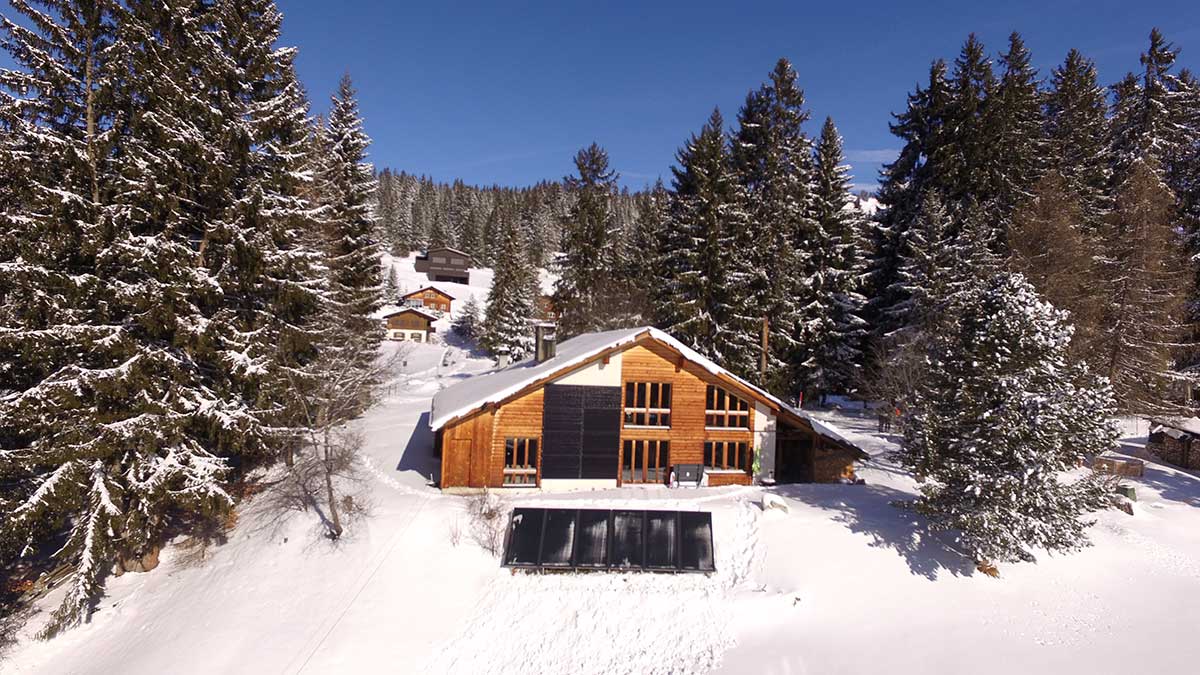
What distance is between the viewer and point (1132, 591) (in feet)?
48.1

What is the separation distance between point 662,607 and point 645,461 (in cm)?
743

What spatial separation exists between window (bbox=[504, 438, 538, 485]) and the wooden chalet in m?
0.04

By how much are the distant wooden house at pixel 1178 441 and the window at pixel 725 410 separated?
2051 centimetres

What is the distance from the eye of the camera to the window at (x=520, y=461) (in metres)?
20.3

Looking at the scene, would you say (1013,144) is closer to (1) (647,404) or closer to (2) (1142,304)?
(2) (1142,304)

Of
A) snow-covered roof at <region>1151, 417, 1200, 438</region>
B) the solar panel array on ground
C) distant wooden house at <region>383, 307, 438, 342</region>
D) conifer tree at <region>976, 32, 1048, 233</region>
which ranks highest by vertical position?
conifer tree at <region>976, 32, 1048, 233</region>

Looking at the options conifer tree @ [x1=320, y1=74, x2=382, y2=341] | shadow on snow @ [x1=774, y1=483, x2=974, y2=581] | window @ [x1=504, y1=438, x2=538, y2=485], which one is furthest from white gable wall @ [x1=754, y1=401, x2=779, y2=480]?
conifer tree @ [x1=320, y1=74, x2=382, y2=341]

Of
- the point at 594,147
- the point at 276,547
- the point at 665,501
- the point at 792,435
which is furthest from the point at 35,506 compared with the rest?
the point at 594,147

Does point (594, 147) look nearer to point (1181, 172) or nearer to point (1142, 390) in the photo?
point (1142, 390)

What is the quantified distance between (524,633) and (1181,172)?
150ft

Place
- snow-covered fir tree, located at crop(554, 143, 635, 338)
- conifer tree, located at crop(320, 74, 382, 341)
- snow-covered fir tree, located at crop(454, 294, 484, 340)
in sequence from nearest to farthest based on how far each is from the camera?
conifer tree, located at crop(320, 74, 382, 341) → snow-covered fir tree, located at crop(554, 143, 635, 338) → snow-covered fir tree, located at crop(454, 294, 484, 340)

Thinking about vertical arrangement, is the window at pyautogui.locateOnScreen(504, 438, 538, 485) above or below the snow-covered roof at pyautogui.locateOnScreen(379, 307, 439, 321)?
below

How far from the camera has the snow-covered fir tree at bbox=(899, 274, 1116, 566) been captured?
1394 cm

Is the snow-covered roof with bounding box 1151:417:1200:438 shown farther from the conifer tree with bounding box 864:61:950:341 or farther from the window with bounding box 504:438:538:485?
the window with bounding box 504:438:538:485
